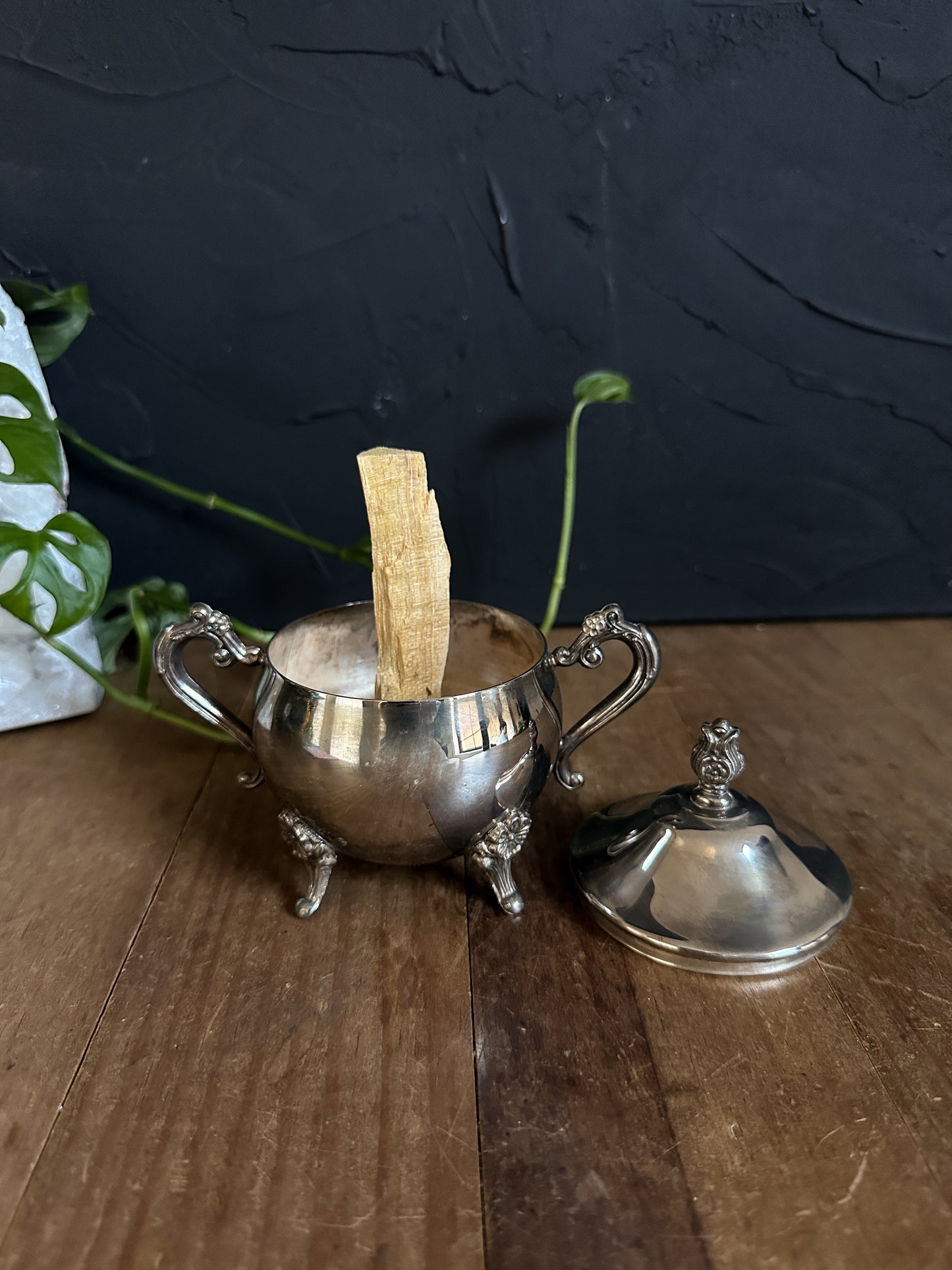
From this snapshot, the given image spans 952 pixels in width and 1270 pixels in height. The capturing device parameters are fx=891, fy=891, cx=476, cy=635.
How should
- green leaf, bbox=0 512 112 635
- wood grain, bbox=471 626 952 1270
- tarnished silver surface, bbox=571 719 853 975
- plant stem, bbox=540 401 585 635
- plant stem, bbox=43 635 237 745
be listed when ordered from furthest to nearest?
plant stem, bbox=540 401 585 635 < plant stem, bbox=43 635 237 745 < green leaf, bbox=0 512 112 635 < tarnished silver surface, bbox=571 719 853 975 < wood grain, bbox=471 626 952 1270

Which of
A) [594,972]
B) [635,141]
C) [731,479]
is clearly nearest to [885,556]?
[731,479]

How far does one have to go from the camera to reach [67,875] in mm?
574

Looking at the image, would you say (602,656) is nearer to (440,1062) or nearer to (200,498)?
(440,1062)

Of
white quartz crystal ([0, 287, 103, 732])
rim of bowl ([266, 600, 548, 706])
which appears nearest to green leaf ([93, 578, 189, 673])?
white quartz crystal ([0, 287, 103, 732])

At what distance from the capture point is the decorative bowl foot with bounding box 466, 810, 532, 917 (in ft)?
1.68

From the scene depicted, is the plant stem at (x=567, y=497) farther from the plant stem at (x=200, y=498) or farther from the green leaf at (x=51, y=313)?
the green leaf at (x=51, y=313)

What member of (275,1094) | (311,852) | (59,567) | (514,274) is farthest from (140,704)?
(514,274)

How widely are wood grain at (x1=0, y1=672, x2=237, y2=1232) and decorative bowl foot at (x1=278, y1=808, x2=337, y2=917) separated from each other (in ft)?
0.33

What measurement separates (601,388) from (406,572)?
0.37 m

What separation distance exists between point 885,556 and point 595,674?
0.34 m

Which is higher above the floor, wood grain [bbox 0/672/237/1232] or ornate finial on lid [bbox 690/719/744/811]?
ornate finial on lid [bbox 690/719/744/811]

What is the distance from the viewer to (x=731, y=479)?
0.88 meters

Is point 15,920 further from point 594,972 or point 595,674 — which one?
point 595,674

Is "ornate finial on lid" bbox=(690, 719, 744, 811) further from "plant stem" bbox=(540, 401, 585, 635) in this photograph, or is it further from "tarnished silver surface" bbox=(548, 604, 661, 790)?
"plant stem" bbox=(540, 401, 585, 635)
